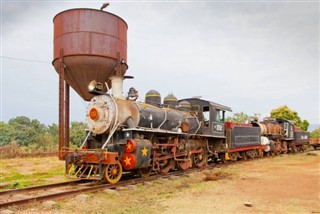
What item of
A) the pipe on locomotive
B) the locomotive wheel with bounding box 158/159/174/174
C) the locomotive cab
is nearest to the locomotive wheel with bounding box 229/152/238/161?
the locomotive cab

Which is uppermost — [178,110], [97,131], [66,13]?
[66,13]

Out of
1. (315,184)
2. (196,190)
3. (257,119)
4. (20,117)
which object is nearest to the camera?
(196,190)

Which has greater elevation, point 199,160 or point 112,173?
point 112,173

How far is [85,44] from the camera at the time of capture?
525 inches

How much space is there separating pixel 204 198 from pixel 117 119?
4.00 m

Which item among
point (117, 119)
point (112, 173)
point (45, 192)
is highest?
point (117, 119)

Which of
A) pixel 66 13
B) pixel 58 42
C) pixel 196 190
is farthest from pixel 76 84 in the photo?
pixel 196 190

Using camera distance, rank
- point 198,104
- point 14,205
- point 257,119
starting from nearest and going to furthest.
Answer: point 14,205 → point 198,104 → point 257,119

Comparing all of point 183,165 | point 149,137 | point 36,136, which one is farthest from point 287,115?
point 149,137

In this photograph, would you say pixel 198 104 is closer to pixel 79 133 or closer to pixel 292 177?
pixel 292 177

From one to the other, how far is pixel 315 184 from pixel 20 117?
137 ft

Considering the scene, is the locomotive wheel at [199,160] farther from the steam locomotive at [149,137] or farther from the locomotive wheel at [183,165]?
the locomotive wheel at [183,165]

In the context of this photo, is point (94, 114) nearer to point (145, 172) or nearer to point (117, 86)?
point (117, 86)

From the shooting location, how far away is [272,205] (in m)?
7.20
